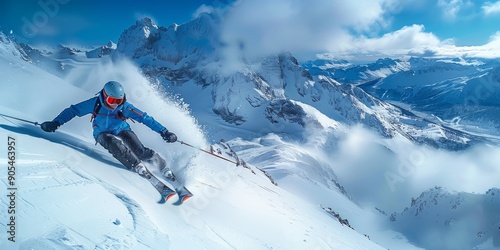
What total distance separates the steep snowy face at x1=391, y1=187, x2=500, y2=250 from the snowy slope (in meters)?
33.9

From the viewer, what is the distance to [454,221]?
37.2 meters

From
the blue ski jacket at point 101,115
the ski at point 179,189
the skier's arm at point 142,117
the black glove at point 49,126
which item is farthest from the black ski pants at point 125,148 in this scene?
the black glove at point 49,126

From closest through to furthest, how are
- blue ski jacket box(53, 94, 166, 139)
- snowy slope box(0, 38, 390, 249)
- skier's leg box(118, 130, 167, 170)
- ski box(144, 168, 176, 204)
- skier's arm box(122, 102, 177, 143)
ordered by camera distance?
1. snowy slope box(0, 38, 390, 249)
2. ski box(144, 168, 176, 204)
3. blue ski jacket box(53, 94, 166, 139)
4. skier's leg box(118, 130, 167, 170)
5. skier's arm box(122, 102, 177, 143)

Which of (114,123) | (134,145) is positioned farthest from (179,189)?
(114,123)

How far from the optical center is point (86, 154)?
7.32 meters

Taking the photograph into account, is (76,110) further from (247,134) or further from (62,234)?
(247,134)

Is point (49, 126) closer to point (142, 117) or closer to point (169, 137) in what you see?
point (142, 117)

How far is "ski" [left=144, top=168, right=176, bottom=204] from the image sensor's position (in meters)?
6.43

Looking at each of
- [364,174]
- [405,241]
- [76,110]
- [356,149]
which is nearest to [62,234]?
[76,110]

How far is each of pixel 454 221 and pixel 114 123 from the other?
41612 millimetres

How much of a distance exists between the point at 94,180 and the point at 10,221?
2035 mm

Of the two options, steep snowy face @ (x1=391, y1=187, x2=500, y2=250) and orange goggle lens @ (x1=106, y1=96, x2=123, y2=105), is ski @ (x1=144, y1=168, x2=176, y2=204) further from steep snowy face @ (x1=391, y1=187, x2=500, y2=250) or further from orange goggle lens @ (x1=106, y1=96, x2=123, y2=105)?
steep snowy face @ (x1=391, y1=187, x2=500, y2=250)

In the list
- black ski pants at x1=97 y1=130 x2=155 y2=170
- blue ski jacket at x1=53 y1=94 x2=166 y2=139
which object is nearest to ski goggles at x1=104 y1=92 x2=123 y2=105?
blue ski jacket at x1=53 y1=94 x2=166 y2=139

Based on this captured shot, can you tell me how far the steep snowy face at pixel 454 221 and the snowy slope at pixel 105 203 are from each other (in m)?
33.9
